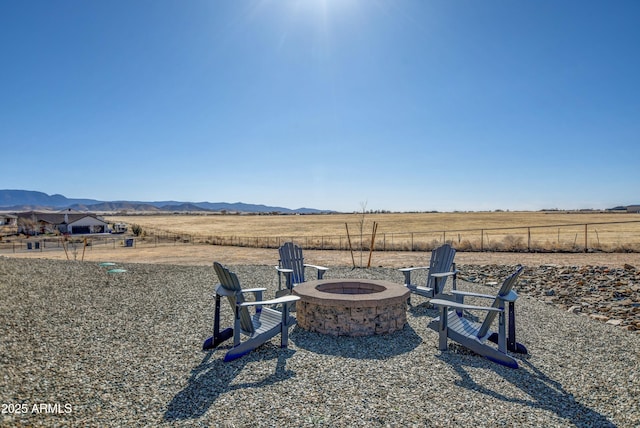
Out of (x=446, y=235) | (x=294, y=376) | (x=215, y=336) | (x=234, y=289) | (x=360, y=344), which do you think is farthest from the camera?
(x=446, y=235)

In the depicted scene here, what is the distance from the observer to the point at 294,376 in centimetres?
386

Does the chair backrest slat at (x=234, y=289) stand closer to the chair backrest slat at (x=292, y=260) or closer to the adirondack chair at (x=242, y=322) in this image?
the adirondack chair at (x=242, y=322)

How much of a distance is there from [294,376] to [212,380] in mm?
791

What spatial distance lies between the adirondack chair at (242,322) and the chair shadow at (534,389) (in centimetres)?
191

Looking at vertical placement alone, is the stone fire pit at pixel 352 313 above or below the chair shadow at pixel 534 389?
above

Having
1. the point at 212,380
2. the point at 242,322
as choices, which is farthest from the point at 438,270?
the point at 212,380

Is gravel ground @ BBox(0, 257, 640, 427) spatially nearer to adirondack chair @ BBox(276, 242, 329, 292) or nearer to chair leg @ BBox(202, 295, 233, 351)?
chair leg @ BBox(202, 295, 233, 351)

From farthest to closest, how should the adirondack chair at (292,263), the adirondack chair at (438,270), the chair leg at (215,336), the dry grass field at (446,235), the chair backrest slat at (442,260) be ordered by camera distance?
the dry grass field at (446,235) < the chair backrest slat at (442,260) < the adirondack chair at (292,263) < the adirondack chair at (438,270) < the chair leg at (215,336)

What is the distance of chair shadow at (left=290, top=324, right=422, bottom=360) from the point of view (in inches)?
179

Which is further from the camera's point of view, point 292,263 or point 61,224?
point 61,224

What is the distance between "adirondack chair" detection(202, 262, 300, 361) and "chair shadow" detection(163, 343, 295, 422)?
112mm

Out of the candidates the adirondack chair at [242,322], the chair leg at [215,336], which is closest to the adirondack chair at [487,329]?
the adirondack chair at [242,322]

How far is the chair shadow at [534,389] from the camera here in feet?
10.5

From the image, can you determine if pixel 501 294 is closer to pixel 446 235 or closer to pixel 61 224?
pixel 446 235
